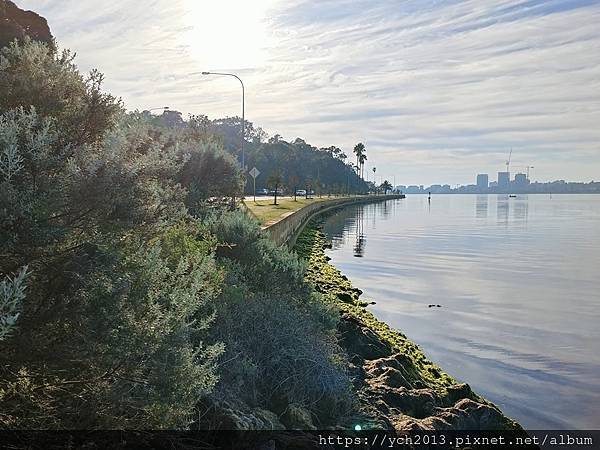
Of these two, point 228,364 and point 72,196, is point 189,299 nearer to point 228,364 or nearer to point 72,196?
point 72,196

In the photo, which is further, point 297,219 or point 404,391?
point 297,219

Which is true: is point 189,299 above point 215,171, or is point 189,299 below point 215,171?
below

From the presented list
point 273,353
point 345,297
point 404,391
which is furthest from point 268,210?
point 273,353

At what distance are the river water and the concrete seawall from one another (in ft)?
10.2

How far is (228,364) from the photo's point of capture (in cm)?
758

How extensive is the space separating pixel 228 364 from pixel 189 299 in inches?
76.8

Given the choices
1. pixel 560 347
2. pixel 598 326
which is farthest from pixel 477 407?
pixel 598 326

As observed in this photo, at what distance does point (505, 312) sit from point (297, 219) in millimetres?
21605

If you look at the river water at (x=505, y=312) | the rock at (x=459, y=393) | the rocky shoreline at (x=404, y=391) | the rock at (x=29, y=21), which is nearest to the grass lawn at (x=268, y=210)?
the river water at (x=505, y=312)

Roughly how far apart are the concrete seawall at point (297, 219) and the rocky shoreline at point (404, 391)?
6.72 meters

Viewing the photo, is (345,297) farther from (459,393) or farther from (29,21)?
(29,21)

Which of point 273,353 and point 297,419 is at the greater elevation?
point 273,353

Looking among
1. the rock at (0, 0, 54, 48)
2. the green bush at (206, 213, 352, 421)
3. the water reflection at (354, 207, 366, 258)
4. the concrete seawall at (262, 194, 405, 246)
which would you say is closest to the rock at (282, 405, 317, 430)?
the green bush at (206, 213, 352, 421)

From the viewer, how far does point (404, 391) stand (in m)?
10.2
